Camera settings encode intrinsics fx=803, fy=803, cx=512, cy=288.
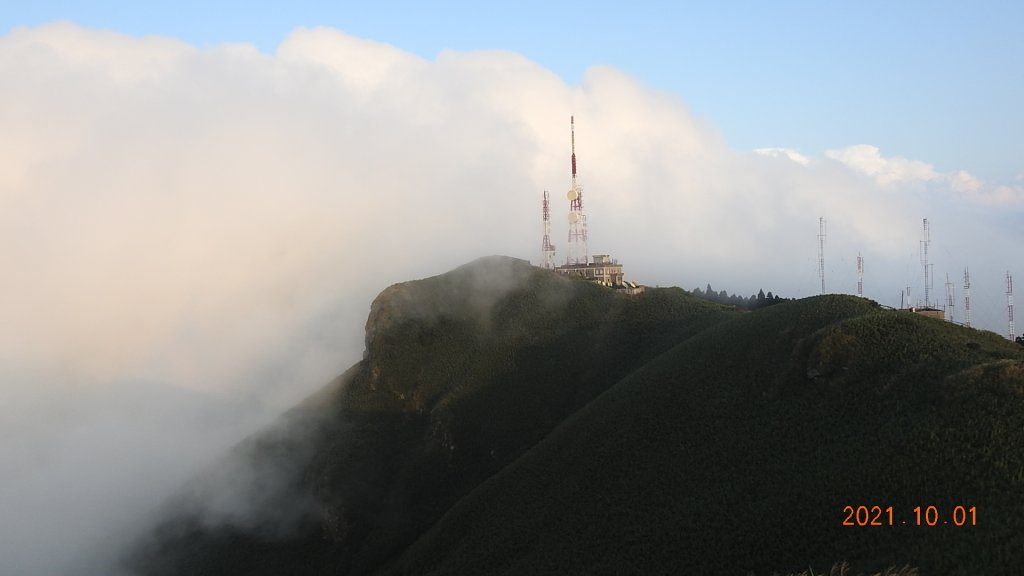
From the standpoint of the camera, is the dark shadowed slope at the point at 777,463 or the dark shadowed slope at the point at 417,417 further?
the dark shadowed slope at the point at 417,417

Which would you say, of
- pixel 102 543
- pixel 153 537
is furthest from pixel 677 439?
pixel 102 543

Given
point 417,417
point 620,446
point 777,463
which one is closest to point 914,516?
point 777,463

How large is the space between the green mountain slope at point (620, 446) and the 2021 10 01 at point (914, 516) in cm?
43

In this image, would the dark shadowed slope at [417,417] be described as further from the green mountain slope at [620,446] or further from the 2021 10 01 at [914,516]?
the 2021 10 01 at [914,516]

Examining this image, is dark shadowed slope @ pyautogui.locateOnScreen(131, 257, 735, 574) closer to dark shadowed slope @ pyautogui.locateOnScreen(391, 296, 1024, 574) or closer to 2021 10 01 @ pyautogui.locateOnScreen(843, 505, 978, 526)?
dark shadowed slope @ pyautogui.locateOnScreen(391, 296, 1024, 574)

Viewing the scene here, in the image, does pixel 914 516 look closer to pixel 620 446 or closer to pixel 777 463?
pixel 777 463

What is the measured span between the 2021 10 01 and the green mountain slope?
427 mm

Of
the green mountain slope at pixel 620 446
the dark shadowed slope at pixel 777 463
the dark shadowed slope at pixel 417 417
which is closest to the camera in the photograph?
the dark shadowed slope at pixel 777 463

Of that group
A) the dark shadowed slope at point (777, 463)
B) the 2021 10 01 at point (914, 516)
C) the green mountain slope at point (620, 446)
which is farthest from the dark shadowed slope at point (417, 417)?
the 2021 10 01 at point (914, 516)

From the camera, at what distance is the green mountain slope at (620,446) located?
77.6 meters

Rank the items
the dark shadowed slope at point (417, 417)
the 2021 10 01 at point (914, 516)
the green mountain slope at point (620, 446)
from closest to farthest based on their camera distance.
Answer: the 2021 10 01 at point (914, 516) → the green mountain slope at point (620, 446) → the dark shadowed slope at point (417, 417)

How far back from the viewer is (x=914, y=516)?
71.8 metres

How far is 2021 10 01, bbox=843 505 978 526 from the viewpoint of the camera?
67875 millimetres

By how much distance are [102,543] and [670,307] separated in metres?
149
